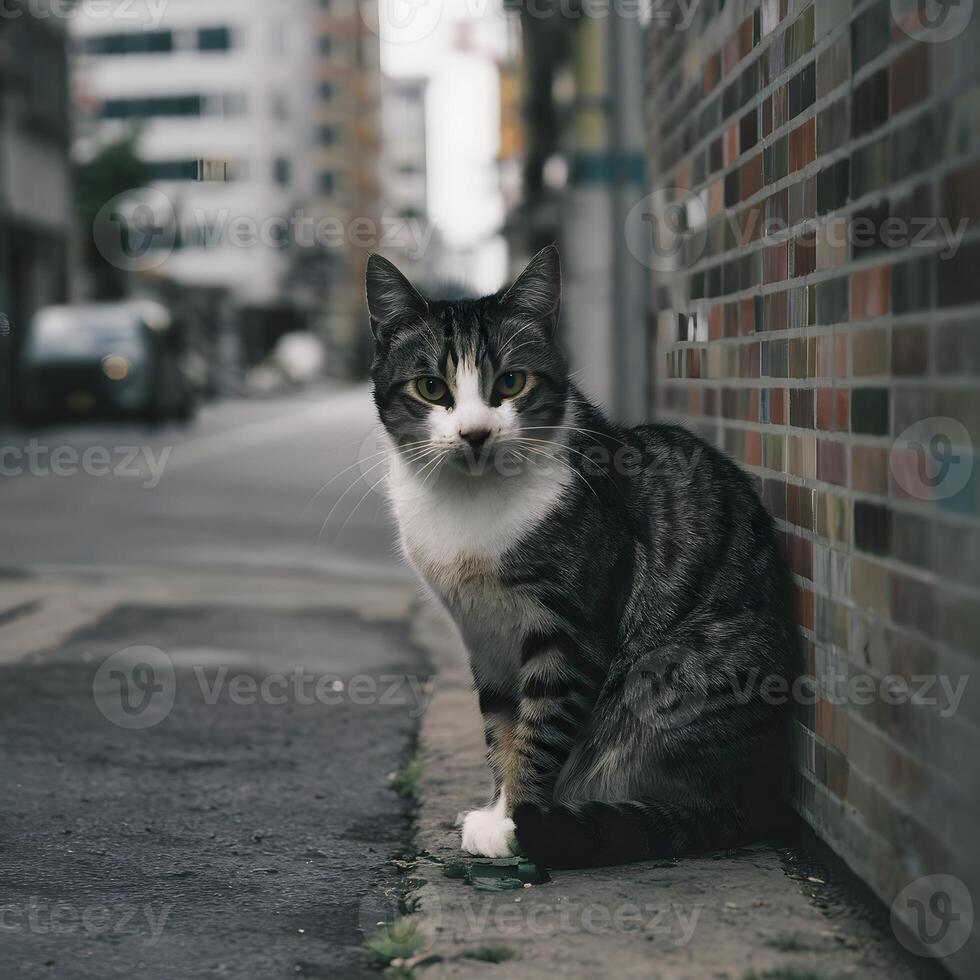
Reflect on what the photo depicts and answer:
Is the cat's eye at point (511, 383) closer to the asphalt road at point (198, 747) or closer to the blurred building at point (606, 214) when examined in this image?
the asphalt road at point (198, 747)

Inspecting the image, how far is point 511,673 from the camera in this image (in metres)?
3.39

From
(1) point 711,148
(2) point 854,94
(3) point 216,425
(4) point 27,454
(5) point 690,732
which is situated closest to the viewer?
(2) point 854,94

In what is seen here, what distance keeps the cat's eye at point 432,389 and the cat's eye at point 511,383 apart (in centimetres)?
13

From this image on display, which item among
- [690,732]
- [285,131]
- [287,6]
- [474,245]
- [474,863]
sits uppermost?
[287,6]

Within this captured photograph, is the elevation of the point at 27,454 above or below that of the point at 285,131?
below

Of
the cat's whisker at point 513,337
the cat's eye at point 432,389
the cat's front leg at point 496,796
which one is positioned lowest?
the cat's front leg at point 496,796

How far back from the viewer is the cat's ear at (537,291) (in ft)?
11.4

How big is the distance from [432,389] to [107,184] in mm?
39448

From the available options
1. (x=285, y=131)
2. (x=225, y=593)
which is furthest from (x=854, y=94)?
(x=285, y=131)

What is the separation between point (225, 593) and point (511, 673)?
3.88m

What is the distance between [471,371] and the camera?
11.0ft

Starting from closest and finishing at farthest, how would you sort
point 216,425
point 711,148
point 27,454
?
point 711,148
point 27,454
point 216,425

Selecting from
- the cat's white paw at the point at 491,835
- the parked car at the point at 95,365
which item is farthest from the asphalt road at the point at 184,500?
the cat's white paw at the point at 491,835

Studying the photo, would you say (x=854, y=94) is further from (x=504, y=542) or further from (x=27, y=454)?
(x=27, y=454)
